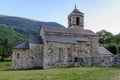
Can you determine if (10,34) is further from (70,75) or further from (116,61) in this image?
(70,75)

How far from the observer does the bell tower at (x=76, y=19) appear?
45031 millimetres

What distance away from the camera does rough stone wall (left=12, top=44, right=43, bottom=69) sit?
1446 inches

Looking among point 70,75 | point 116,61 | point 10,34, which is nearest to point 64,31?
point 116,61

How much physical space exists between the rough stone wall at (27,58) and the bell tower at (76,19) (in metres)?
11.1

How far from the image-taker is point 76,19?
4541 centimetres

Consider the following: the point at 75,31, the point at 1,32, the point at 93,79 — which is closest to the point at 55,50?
the point at 75,31

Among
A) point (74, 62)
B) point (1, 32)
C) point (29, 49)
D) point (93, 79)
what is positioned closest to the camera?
point (93, 79)

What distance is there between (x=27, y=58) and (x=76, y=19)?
48.2 ft

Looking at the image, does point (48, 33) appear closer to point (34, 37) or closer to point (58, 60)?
point (34, 37)

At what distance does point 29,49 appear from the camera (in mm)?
36969

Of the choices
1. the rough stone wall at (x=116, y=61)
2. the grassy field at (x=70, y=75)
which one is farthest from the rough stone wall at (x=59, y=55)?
the grassy field at (x=70, y=75)

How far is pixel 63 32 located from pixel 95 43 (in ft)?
21.9

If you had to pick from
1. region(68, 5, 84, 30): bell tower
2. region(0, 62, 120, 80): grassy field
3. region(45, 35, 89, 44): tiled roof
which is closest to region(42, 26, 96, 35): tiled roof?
region(45, 35, 89, 44): tiled roof

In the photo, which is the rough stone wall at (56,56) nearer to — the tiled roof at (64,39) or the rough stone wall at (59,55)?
the rough stone wall at (59,55)
